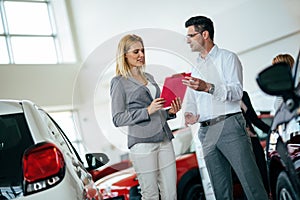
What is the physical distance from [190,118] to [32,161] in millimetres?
1123

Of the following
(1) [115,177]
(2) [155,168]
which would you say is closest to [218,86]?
(2) [155,168]

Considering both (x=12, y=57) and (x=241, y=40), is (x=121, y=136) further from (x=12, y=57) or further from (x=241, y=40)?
(x=12, y=57)

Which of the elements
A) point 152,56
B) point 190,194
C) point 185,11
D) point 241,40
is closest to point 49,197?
point 152,56

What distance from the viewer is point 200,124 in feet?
9.09

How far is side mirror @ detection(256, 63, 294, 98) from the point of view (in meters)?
1.79

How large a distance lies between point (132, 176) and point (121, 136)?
1.13 meters

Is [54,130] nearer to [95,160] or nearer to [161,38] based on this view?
[95,160]

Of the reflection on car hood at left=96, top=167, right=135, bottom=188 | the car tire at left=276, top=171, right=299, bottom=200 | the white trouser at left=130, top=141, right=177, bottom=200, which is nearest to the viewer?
the car tire at left=276, top=171, right=299, bottom=200

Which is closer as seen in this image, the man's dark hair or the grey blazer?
the grey blazer

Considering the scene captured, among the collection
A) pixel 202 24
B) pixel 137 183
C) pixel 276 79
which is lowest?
pixel 137 183

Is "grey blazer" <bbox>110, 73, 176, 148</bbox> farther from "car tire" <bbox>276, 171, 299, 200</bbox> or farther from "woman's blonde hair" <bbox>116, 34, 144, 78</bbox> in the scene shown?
"car tire" <bbox>276, 171, 299, 200</bbox>

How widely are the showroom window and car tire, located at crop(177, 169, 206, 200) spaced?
444 cm

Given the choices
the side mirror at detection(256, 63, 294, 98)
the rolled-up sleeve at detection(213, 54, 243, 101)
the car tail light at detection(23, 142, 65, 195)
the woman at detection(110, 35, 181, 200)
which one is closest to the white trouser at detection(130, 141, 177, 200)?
the woman at detection(110, 35, 181, 200)

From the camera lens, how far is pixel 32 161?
186 cm
